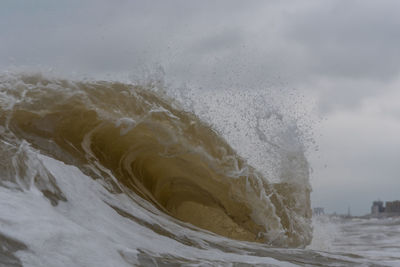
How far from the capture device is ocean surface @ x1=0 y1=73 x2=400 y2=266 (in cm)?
358

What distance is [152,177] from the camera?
18.0 ft

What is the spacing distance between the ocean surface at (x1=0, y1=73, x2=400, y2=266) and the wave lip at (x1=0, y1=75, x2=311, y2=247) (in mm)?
12

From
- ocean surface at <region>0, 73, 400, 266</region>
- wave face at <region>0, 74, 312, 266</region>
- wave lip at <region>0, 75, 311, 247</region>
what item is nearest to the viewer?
ocean surface at <region>0, 73, 400, 266</region>

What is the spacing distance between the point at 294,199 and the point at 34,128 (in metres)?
3.52

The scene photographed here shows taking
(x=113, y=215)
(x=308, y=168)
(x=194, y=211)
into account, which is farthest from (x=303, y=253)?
(x=308, y=168)

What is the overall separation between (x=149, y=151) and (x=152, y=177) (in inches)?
11.8

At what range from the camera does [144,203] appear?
16.2 ft

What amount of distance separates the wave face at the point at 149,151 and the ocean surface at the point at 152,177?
0.01 metres

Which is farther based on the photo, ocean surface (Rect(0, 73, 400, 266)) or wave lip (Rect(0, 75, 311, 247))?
wave lip (Rect(0, 75, 311, 247))

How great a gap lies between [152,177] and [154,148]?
0.33 metres

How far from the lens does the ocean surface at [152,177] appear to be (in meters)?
3.58

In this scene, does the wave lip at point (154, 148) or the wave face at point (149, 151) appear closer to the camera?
the wave face at point (149, 151)

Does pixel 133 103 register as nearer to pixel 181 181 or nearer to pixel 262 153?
pixel 181 181

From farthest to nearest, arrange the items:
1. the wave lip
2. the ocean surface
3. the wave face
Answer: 1. the wave lip
2. the wave face
3. the ocean surface
